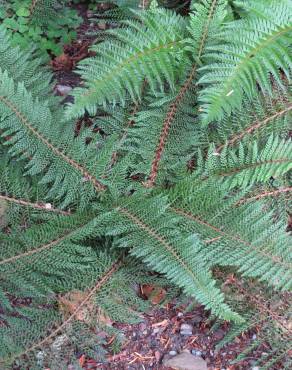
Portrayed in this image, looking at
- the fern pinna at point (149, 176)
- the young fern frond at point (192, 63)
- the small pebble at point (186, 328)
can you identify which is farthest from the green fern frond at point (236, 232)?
the small pebble at point (186, 328)

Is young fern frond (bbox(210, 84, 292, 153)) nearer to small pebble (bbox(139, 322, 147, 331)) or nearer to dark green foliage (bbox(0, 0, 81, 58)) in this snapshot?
small pebble (bbox(139, 322, 147, 331))

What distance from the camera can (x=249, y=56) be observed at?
2439mm

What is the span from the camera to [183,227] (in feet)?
8.09

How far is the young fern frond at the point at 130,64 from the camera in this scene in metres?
2.51

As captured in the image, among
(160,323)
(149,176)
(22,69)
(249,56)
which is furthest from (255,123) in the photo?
(22,69)

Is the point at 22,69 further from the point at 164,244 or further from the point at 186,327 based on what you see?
the point at 186,327

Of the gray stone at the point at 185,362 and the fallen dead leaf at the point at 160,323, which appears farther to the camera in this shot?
the fallen dead leaf at the point at 160,323

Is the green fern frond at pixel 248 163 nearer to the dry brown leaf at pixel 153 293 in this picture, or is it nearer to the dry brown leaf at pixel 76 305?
the dry brown leaf at pixel 153 293

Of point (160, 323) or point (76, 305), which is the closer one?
point (76, 305)

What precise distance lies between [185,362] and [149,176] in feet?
2.95

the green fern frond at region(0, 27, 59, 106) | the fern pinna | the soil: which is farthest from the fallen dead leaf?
the green fern frond at region(0, 27, 59, 106)

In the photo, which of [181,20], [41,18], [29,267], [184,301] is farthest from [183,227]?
[41,18]

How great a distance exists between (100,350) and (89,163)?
2.83 ft

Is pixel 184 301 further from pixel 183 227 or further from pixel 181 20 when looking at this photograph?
pixel 181 20
